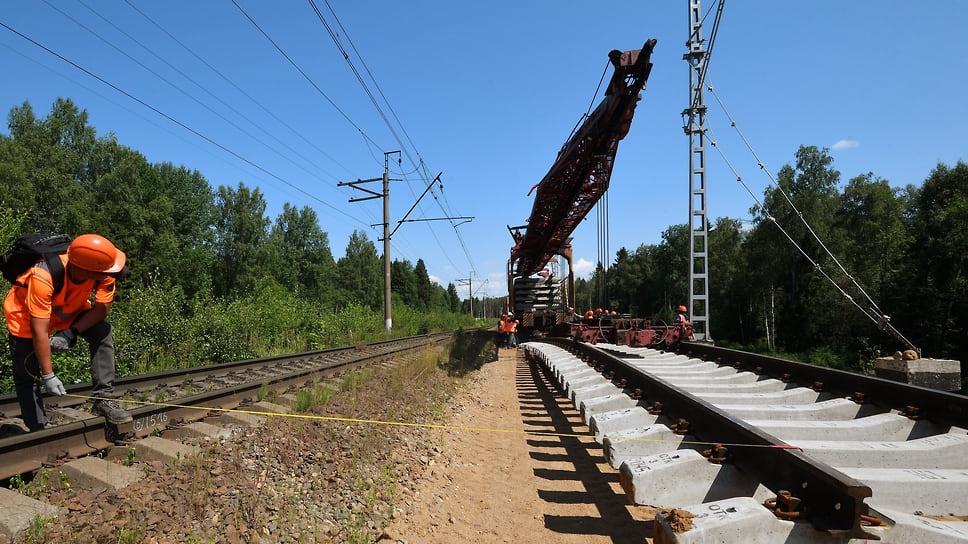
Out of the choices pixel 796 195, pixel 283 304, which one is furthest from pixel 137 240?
pixel 796 195

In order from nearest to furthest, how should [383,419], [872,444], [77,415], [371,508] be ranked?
[872,444] < [371,508] < [77,415] < [383,419]

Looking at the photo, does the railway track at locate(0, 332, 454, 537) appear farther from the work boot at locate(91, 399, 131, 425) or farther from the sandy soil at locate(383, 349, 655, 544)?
the sandy soil at locate(383, 349, 655, 544)

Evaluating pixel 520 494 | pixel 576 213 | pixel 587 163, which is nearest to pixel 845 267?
pixel 576 213

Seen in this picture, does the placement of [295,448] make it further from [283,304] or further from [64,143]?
[64,143]

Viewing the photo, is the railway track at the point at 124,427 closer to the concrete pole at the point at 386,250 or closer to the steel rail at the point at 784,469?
the steel rail at the point at 784,469

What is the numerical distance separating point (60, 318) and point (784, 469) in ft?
15.6

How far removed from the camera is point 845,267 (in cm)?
3325

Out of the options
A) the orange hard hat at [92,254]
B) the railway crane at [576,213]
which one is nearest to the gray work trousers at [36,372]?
the orange hard hat at [92,254]

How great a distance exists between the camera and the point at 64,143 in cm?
3550

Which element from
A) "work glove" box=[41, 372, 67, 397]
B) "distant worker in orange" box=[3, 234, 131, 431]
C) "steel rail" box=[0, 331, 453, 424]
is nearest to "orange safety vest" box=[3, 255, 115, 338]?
"distant worker in orange" box=[3, 234, 131, 431]

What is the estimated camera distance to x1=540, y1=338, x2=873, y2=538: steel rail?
5.39 ft

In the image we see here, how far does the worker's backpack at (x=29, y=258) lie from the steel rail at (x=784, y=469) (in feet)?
14.8

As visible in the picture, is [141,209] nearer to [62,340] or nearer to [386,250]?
[386,250]

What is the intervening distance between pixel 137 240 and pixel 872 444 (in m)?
40.0
